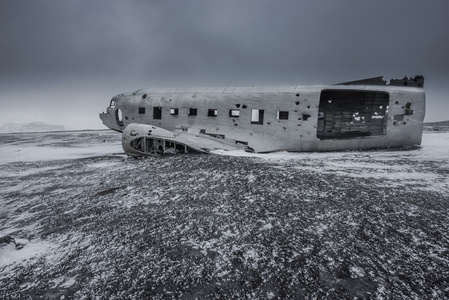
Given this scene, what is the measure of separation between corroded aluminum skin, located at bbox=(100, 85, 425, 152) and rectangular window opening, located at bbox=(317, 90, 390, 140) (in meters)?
0.73

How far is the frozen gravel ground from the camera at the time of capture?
8.30ft

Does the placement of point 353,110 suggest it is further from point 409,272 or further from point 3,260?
point 3,260

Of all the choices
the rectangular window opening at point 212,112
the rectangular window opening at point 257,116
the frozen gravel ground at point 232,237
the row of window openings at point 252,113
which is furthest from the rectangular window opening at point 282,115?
the frozen gravel ground at point 232,237

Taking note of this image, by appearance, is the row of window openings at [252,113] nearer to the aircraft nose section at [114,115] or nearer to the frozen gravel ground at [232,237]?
the aircraft nose section at [114,115]

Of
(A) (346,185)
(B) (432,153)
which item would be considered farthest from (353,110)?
(A) (346,185)

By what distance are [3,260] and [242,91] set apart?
38.9 feet

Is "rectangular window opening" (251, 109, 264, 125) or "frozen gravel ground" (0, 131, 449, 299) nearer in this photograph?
"frozen gravel ground" (0, 131, 449, 299)

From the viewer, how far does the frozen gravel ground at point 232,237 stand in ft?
8.30

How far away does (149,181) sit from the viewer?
6.59m

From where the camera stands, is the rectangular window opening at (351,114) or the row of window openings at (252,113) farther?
the rectangular window opening at (351,114)

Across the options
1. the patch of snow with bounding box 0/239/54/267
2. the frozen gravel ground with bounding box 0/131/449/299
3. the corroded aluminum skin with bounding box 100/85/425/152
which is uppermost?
the corroded aluminum skin with bounding box 100/85/425/152

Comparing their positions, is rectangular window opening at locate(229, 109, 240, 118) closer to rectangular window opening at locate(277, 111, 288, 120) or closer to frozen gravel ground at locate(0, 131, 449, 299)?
rectangular window opening at locate(277, 111, 288, 120)

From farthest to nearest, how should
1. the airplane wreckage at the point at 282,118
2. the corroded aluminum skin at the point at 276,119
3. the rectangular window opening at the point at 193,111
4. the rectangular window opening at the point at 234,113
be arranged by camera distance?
the rectangular window opening at the point at 193,111
the rectangular window opening at the point at 234,113
the corroded aluminum skin at the point at 276,119
the airplane wreckage at the point at 282,118

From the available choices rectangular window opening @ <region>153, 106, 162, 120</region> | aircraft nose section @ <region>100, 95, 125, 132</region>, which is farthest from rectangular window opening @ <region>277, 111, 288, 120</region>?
aircraft nose section @ <region>100, 95, 125, 132</region>
